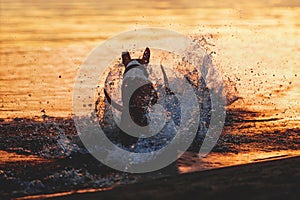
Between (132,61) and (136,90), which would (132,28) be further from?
(136,90)

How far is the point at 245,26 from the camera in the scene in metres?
17.4

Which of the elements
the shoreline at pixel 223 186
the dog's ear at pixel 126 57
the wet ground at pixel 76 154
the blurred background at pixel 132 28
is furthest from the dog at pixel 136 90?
the blurred background at pixel 132 28

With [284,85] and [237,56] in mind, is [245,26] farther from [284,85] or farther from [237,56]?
[284,85]

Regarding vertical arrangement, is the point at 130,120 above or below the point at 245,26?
below

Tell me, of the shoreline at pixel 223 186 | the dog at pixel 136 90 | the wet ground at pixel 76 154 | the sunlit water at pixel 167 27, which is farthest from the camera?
the sunlit water at pixel 167 27

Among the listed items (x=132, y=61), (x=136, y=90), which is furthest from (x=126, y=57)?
(x=136, y=90)

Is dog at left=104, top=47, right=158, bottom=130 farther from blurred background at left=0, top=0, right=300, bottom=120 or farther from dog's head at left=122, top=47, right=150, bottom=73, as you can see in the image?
A: blurred background at left=0, top=0, right=300, bottom=120

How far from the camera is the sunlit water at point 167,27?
9.16m

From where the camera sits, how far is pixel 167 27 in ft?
54.7

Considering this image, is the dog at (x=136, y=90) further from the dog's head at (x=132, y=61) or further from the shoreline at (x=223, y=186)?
the shoreline at (x=223, y=186)

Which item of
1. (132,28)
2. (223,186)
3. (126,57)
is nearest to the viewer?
(223,186)

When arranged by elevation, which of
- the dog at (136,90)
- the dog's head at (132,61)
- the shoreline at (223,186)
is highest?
the dog's head at (132,61)

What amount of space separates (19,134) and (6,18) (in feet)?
31.2

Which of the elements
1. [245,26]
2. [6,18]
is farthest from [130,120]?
[6,18]
